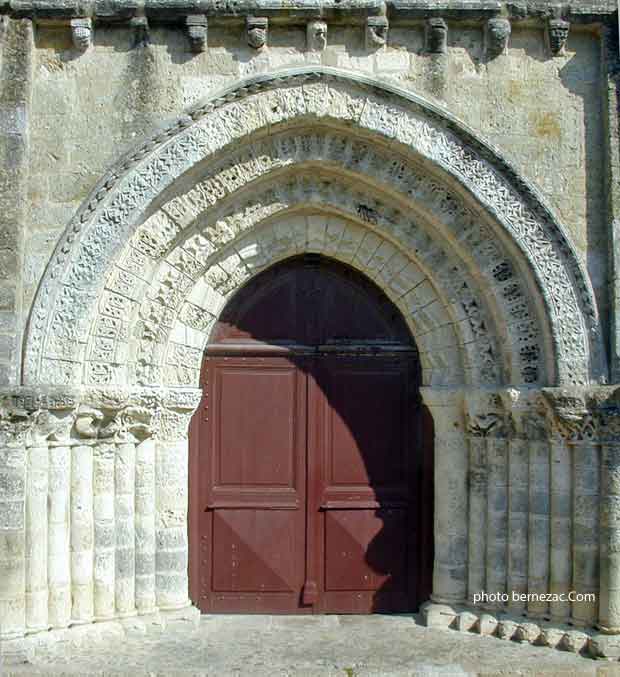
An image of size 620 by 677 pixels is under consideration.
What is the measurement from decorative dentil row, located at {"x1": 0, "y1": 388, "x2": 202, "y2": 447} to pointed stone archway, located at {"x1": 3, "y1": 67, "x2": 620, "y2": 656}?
0.01 meters

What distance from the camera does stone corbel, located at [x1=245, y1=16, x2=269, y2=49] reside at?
607 cm

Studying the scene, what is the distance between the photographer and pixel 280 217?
6633 millimetres

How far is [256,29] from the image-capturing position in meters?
6.09

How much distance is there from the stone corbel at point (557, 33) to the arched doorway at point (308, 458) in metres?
2.01

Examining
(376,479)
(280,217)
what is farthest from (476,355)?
(280,217)

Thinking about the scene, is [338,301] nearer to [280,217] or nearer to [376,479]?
[280,217]

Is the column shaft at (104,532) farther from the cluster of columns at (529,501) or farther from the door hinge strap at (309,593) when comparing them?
the cluster of columns at (529,501)

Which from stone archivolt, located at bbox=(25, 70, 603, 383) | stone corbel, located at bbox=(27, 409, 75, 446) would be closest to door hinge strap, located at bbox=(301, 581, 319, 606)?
stone corbel, located at bbox=(27, 409, 75, 446)

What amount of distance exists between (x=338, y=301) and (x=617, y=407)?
2.03m

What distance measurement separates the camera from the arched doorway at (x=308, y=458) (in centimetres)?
676

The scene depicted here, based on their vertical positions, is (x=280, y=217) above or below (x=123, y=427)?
above

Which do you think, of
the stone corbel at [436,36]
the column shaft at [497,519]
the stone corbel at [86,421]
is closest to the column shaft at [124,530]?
the stone corbel at [86,421]

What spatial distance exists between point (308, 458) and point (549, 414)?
1683 millimetres

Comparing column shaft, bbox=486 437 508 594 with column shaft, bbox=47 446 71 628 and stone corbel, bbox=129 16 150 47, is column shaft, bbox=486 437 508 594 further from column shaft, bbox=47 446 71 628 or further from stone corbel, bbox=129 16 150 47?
stone corbel, bbox=129 16 150 47
